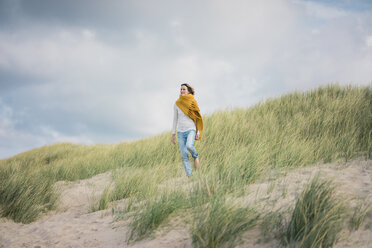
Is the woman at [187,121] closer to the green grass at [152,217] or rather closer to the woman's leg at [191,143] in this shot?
the woman's leg at [191,143]

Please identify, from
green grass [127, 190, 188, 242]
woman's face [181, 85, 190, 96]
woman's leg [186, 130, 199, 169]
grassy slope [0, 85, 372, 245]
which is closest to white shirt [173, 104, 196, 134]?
woman's leg [186, 130, 199, 169]

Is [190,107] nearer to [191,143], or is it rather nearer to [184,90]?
[184,90]

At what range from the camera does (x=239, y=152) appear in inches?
188

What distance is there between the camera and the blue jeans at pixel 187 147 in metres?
4.89

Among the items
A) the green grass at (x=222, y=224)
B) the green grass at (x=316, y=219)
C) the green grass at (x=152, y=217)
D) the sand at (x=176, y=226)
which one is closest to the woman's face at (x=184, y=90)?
the sand at (x=176, y=226)

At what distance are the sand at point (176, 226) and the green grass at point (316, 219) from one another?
10cm

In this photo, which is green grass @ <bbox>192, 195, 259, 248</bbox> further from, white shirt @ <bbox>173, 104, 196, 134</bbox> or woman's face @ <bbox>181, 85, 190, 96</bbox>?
woman's face @ <bbox>181, 85, 190, 96</bbox>

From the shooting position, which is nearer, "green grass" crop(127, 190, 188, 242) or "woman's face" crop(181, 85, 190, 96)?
"green grass" crop(127, 190, 188, 242)

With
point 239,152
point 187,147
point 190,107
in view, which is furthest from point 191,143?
point 239,152

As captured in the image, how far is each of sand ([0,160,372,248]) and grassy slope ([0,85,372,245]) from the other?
0.29 metres

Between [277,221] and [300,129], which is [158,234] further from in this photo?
[300,129]

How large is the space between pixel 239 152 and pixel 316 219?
9.12 ft

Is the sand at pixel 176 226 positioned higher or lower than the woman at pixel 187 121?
lower

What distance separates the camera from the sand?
227 cm
